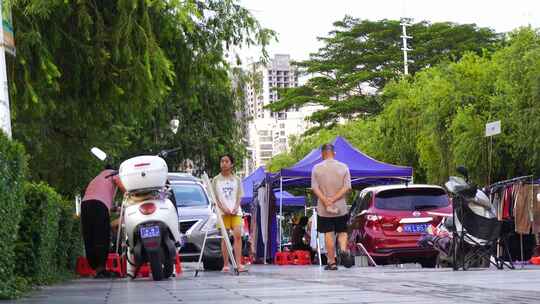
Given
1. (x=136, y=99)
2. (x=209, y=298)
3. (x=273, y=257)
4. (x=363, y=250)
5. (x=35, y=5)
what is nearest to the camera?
(x=209, y=298)

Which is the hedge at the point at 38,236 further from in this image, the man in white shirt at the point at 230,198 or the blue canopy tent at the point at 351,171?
the blue canopy tent at the point at 351,171

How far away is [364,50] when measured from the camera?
83000mm

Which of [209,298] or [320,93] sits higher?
[320,93]

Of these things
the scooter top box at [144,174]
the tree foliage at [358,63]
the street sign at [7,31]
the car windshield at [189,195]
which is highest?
the tree foliage at [358,63]

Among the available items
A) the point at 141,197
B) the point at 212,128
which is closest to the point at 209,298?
the point at 141,197

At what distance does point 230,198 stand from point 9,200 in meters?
7.08

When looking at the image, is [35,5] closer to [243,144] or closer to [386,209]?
[386,209]

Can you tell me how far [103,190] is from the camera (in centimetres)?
1490

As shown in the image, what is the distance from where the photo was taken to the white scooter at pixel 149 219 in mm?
12680

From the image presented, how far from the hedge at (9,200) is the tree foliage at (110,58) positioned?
379cm

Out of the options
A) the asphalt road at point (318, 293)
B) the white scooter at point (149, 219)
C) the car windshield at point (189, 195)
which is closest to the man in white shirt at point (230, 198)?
the white scooter at point (149, 219)

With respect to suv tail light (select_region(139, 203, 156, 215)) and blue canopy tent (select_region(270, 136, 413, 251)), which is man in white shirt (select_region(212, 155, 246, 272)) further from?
blue canopy tent (select_region(270, 136, 413, 251))

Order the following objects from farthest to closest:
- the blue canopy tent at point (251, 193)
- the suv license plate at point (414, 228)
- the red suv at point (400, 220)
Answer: the blue canopy tent at point (251, 193) → the suv license plate at point (414, 228) → the red suv at point (400, 220)

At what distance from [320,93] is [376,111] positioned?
446cm
